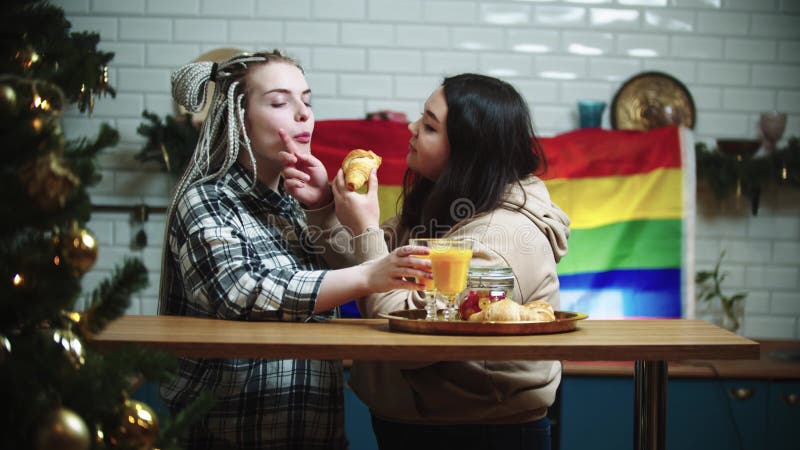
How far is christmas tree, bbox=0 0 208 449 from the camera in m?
0.99

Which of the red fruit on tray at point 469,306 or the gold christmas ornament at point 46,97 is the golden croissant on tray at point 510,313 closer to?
the red fruit on tray at point 469,306

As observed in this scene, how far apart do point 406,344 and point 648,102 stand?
270 centimetres

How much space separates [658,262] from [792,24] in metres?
1.45

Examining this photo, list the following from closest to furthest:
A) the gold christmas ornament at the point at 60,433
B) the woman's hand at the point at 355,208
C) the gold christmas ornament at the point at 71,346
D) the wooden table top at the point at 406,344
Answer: the gold christmas ornament at the point at 60,433, the gold christmas ornament at the point at 71,346, the wooden table top at the point at 406,344, the woman's hand at the point at 355,208

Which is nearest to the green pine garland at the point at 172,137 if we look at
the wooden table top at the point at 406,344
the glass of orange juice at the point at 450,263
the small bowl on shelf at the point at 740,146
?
the wooden table top at the point at 406,344

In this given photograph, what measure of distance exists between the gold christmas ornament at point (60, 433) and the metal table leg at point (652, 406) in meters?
1.24

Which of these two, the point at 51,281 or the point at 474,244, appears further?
the point at 474,244

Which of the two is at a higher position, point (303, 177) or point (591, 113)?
point (591, 113)

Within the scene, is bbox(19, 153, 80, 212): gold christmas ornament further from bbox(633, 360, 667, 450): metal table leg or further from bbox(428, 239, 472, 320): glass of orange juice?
bbox(633, 360, 667, 450): metal table leg

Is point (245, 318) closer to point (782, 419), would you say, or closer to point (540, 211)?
point (540, 211)

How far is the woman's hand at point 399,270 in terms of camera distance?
1.65m

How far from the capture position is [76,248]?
1.05 m

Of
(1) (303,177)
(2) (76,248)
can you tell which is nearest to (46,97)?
(2) (76,248)

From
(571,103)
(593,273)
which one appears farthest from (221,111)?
(571,103)
